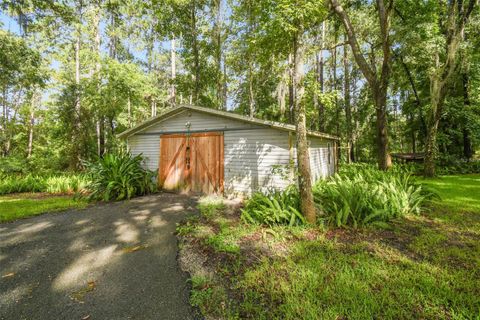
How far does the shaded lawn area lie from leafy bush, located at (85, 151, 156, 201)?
403 cm

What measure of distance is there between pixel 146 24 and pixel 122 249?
17.1m

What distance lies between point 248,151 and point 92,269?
199 inches

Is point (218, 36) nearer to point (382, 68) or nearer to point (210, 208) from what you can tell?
point (382, 68)

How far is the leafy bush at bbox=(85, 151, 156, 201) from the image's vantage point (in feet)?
23.3

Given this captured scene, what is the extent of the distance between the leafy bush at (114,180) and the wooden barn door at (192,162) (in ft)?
3.73

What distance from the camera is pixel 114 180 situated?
725cm

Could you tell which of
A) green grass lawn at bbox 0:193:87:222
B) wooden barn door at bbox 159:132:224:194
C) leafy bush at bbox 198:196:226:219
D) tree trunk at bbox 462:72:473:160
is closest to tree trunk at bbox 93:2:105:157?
green grass lawn at bbox 0:193:87:222

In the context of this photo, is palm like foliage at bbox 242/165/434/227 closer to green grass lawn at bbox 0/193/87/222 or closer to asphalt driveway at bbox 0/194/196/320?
asphalt driveway at bbox 0/194/196/320

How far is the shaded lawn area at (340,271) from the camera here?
80.9 inches

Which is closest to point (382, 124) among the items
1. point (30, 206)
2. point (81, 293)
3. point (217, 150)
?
point (217, 150)

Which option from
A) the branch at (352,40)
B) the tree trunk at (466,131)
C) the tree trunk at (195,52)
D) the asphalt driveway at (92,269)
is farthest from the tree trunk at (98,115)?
the tree trunk at (466,131)

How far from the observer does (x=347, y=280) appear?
7.95 ft

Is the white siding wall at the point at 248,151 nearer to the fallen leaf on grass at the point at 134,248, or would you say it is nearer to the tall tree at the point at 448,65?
the fallen leaf on grass at the point at 134,248

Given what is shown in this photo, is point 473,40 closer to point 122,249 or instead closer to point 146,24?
point 122,249
